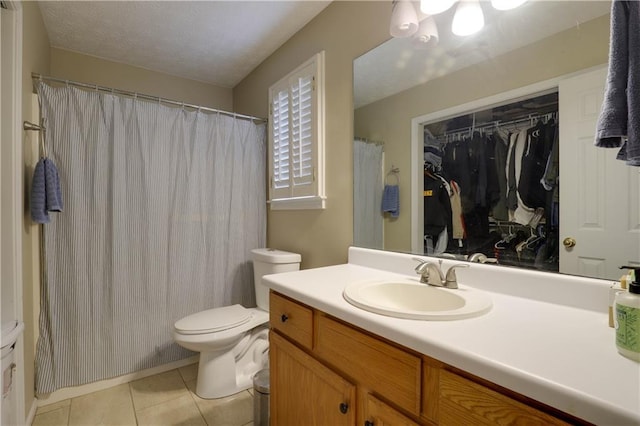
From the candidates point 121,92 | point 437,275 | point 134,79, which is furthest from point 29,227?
point 437,275

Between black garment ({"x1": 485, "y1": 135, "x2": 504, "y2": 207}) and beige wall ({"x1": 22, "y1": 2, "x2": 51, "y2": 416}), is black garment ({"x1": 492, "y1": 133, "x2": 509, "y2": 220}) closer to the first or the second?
black garment ({"x1": 485, "y1": 135, "x2": 504, "y2": 207})

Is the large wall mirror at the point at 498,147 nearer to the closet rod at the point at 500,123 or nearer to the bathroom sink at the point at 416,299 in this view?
the closet rod at the point at 500,123

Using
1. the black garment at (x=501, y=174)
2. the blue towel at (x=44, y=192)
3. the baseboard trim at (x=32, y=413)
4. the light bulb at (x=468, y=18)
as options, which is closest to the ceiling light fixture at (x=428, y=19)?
the light bulb at (x=468, y=18)

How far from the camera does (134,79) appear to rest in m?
2.59

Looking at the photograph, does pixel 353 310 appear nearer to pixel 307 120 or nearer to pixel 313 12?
pixel 307 120

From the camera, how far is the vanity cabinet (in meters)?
0.59

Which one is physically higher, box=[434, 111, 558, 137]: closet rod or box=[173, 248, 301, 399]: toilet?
box=[434, 111, 558, 137]: closet rod

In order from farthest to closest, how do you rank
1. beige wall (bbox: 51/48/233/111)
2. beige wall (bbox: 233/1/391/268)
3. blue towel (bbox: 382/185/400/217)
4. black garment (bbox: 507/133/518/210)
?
1. beige wall (bbox: 51/48/233/111)
2. beige wall (bbox: 233/1/391/268)
3. blue towel (bbox: 382/185/400/217)
4. black garment (bbox: 507/133/518/210)

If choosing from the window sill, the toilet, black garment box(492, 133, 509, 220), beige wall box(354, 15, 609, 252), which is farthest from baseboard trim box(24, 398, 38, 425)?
black garment box(492, 133, 509, 220)

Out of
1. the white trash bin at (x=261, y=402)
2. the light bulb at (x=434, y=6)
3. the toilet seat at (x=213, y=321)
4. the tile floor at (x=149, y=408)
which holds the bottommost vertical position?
the tile floor at (x=149, y=408)

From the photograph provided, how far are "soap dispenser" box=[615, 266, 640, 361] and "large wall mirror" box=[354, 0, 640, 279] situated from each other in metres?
0.34

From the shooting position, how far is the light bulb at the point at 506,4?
1.08m

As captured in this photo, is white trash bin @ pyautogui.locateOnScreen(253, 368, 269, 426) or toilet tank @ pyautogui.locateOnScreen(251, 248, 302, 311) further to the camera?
toilet tank @ pyautogui.locateOnScreen(251, 248, 302, 311)

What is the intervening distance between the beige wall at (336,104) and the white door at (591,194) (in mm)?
934
